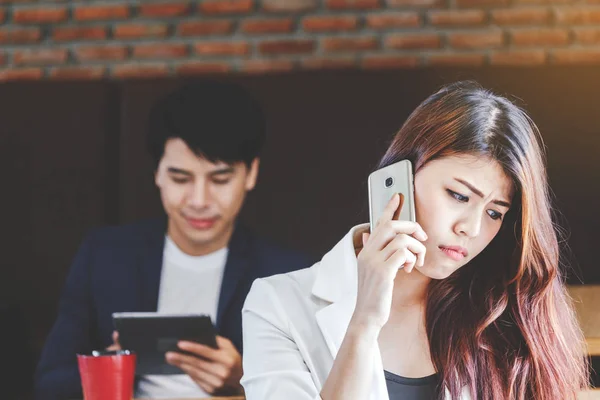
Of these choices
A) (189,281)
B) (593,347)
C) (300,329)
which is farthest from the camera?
(189,281)

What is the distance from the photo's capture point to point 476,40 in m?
2.13

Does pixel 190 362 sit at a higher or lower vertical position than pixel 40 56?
lower

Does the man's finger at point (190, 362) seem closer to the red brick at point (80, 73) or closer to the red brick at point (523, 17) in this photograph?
the red brick at point (80, 73)

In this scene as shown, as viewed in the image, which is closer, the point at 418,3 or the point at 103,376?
the point at 103,376

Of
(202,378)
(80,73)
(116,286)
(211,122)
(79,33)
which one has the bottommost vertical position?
(202,378)

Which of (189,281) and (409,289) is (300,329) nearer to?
→ (409,289)

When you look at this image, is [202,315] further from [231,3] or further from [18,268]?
[231,3]

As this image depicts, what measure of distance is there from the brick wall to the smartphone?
2.71ft

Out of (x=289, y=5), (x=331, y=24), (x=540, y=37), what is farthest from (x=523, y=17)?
(x=289, y=5)

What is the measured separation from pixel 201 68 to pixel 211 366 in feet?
2.81

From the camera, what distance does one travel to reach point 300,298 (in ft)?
4.42

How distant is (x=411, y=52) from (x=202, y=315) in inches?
38.1

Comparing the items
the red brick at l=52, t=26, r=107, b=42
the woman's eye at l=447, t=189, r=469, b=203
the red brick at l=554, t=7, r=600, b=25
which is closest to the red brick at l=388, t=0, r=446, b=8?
the red brick at l=554, t=7, r=600, b=25

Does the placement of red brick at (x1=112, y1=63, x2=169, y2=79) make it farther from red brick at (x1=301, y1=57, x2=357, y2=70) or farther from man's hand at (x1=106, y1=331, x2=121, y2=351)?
man's hand at (x1=106, y1=331, x2=121, y2=351)
